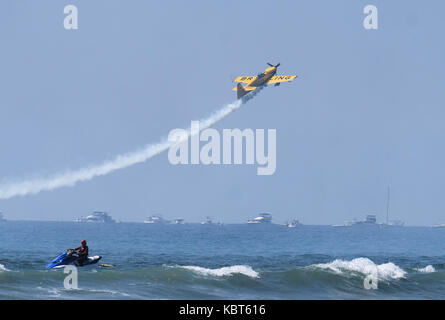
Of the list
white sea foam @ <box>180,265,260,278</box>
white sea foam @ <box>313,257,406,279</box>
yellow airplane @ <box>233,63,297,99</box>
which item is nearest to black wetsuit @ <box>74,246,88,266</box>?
white sea foam @ <box>180,265,260,278</box>

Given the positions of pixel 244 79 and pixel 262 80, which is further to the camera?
pixel 244 79

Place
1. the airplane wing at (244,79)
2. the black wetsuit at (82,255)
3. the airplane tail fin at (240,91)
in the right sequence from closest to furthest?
the black wetsuit at (82,255) → the airplane tail fin at (240,91) → the airplane wing at (244,79)

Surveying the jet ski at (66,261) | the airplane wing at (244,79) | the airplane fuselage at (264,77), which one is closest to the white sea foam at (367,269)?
the jet ski at (66,261)

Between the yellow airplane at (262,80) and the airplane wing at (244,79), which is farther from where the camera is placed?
the airplane wing at (244,79)

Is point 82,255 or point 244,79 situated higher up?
point 244,79

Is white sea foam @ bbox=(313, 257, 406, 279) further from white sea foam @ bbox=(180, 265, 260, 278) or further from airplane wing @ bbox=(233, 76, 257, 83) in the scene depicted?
airplane wing @ bbox=(233, 76, 257, 83)

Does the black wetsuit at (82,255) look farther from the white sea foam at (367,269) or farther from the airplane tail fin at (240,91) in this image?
the airplane tail fin at (240,91)

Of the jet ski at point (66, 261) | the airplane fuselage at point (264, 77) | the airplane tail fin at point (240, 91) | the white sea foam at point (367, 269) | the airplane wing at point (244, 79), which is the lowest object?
the white sea foam at point (367, 269)

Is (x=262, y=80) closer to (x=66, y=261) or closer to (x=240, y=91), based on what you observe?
(x=240, y=91)

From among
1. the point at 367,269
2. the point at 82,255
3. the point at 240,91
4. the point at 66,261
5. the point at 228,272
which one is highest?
the point at 240,91

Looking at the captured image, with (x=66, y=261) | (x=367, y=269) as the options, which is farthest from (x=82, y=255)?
(x=367, y=269)

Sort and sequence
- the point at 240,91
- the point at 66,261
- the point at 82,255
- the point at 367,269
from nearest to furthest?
the point at 66,261
the point at 82,255
the point at 367,269
the point at 240,91

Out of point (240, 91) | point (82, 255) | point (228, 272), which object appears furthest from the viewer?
point (240, 91)
